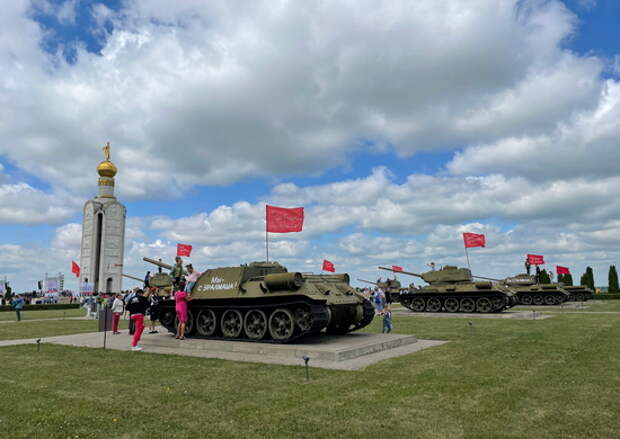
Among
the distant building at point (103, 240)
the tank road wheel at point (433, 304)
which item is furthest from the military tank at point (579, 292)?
the distant building at point (103, 240)

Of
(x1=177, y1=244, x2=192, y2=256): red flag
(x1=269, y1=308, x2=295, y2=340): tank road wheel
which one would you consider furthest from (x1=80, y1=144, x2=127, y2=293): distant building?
(x1=269, y1=308, x2=295, y2=340): tank road wheel

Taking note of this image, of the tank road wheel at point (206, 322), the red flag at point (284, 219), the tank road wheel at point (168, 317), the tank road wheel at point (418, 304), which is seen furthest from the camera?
the tank road wheel at point (418, 304)

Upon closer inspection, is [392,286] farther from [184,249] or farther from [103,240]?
[103,240]

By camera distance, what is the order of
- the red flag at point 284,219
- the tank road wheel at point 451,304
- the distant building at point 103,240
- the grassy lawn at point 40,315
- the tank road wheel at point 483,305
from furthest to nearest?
the distant building at point 103,240
the grassy lawn at point 40,315
the tank road wheel at point 451,304
the tank road wheel at point 483,305
the red flag at point 284,219

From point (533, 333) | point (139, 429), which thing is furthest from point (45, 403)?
point (533, 333)

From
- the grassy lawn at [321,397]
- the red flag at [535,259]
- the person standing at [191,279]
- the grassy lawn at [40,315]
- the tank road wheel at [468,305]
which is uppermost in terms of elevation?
the red flag at [535,259]

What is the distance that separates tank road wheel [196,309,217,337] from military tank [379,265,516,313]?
17361 millimetres

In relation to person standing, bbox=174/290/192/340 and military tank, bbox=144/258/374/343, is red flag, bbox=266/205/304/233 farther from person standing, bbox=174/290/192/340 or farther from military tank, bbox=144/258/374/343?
person standing, bbox=174/290/192/340

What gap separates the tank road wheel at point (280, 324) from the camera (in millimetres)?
12727

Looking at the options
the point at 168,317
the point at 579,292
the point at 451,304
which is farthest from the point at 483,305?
the point at 579,292

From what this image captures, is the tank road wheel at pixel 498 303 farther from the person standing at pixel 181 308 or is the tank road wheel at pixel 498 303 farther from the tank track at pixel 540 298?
the person standing at pixel 181 308

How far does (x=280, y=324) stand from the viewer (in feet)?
42.5

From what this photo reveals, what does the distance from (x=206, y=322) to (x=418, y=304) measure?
18037 mm

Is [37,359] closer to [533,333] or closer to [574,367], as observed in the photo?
[574,367]
